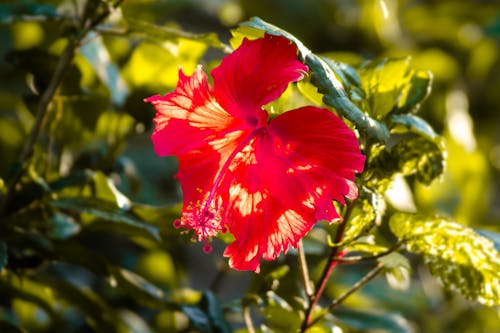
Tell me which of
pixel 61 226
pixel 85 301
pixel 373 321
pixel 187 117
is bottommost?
pixel 373 321

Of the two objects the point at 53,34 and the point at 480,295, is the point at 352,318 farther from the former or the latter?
the point at 53,34

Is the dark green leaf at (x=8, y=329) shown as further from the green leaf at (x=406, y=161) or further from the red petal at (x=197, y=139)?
the green leaf at (x=406, y=161)

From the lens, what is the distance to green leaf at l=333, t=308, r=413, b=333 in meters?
1.07

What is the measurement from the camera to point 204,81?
659 millimetres

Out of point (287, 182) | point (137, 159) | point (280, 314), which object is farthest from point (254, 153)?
point (137, 159)

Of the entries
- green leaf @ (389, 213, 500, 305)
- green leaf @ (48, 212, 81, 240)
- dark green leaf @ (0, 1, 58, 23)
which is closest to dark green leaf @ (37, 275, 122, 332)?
green leaf @ (48, 212, 81, 240)

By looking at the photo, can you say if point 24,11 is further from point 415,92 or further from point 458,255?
point 458,255

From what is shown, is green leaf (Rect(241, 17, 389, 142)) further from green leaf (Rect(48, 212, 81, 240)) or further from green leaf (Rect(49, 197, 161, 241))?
green leaf (Rect(48, 212, 81, 240))

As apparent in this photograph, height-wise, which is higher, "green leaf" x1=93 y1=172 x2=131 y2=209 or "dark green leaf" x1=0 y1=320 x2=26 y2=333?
"green leaf" x1=93 y1=172 x2=131 y2=209

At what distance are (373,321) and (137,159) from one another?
2.07 ft

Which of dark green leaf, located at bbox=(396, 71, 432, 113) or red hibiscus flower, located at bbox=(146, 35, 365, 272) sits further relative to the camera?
dark green leaf, located at bbox=(396, 71, 432, 113)

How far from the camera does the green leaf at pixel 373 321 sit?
1.07 meters

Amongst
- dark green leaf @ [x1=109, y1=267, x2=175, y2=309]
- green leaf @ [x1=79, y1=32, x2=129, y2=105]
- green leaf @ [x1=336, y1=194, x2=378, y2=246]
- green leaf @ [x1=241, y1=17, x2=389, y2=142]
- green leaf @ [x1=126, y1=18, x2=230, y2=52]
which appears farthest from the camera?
green leaf @ [x1=79, y1=32, x2=129, y2=105]

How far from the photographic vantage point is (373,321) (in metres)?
1.09
